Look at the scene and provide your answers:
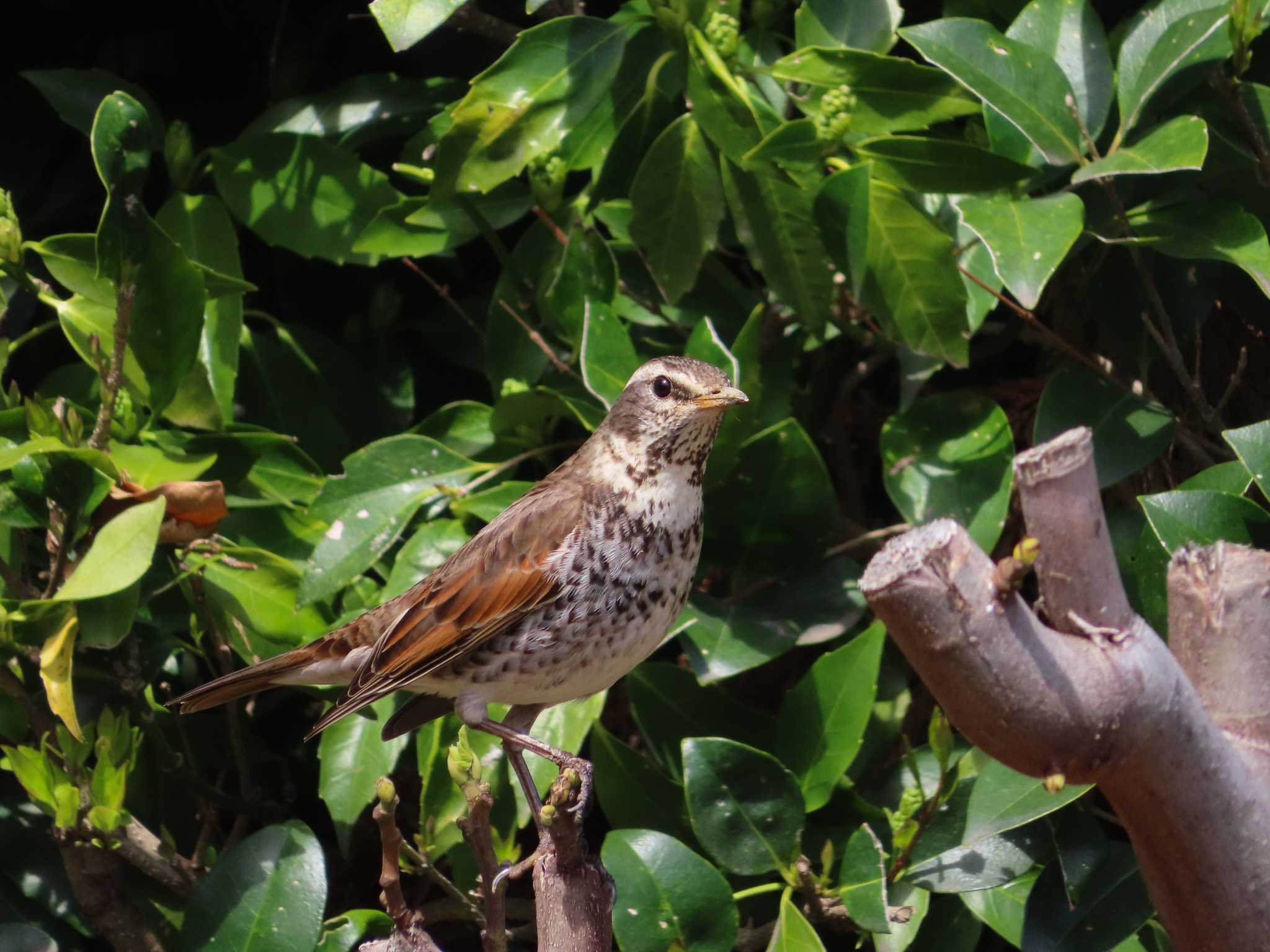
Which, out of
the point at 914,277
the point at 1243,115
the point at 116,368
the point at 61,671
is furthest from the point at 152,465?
the point at 1243,115

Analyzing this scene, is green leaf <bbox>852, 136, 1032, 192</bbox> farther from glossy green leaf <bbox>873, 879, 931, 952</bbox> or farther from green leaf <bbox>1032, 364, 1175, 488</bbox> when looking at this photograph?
glossy green leaf <bbox>873, 879, 931, 952</bbox>

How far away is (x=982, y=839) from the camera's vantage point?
2.54 metres

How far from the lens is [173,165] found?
3.24m

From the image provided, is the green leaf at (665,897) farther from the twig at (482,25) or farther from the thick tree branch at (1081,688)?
the twig at (482,25)

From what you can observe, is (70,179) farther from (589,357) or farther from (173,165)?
(589,357)

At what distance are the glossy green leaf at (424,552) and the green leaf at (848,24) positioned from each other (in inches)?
50.5

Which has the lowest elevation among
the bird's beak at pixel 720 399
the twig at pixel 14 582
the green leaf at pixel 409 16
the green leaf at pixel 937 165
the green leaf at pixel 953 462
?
the green leaf at pixel 953 462


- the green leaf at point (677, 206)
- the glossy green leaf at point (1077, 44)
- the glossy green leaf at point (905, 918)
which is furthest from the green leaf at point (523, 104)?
the glossy green leaf at point (905, 918)

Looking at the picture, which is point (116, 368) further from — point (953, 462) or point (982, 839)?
point (982, 839)

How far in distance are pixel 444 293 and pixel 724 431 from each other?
0.87 m

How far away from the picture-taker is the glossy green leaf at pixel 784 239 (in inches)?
111

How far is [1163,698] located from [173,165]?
100 inches

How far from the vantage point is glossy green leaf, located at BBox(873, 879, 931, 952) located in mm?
2598

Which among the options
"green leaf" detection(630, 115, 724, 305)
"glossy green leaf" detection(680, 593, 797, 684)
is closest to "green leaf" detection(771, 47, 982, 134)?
"green leaf" detection(630, 115, 724, 305)
